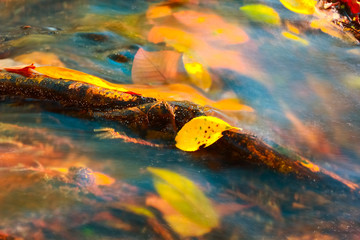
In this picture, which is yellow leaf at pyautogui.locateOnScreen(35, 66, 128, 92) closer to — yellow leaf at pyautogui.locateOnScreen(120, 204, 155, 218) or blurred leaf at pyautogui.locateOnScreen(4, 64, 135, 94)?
blurred leaf at pyautogui.locateOnScreen(4, 64, 135, 94)

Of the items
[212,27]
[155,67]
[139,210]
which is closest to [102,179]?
[139,210]

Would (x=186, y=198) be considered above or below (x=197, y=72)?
below

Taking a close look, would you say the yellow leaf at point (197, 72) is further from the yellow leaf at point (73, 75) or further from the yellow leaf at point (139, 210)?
the yellow leaf at point (139, 210)

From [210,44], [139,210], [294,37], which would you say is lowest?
[139,210]

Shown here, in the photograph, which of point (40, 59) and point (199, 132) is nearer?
point (199, 132)

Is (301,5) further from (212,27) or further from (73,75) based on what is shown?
(73,75)

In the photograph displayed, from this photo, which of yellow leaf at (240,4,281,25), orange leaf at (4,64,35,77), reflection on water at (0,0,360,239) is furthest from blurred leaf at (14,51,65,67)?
yellow leaf at (240,4,281,25)

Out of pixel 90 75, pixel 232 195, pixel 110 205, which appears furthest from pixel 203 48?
pixel 110 205

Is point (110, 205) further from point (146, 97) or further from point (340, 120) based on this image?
point (340, 120)
